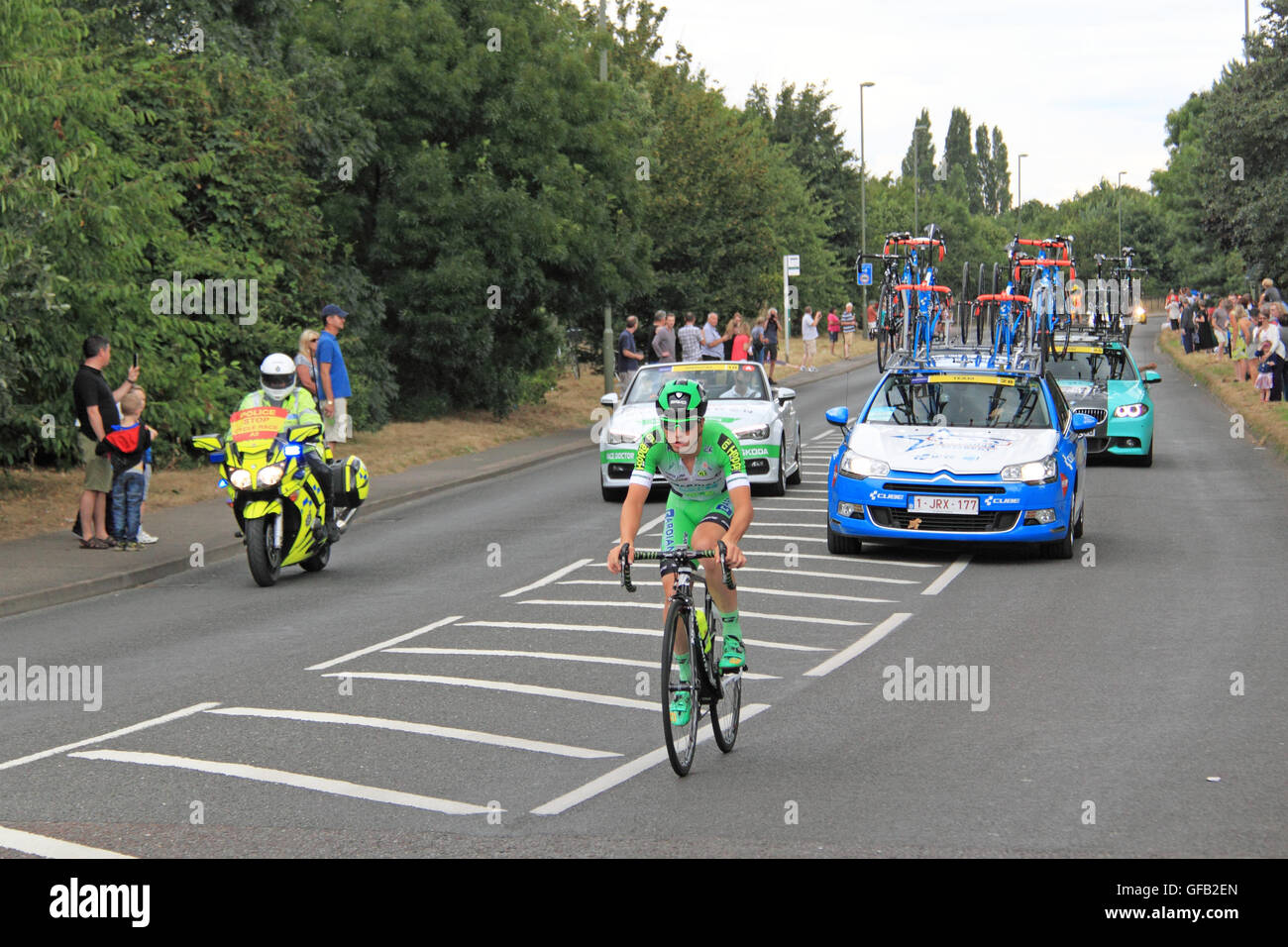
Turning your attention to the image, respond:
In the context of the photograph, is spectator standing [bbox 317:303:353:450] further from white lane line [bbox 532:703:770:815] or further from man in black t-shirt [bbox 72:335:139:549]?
white lane line [bbox 532:703:770:815]

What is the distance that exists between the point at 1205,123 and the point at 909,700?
4206 centimetres

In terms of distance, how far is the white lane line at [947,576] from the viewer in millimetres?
13125

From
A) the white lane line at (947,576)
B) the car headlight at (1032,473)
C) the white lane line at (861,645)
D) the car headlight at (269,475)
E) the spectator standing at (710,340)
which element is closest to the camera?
the white lane line at (861,645)

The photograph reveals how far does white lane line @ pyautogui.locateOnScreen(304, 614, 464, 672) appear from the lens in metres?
10.4

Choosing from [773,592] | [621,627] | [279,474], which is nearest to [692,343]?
[279,474]

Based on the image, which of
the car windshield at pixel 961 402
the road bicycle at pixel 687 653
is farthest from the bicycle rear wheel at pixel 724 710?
the car windshield at pixel 961 402

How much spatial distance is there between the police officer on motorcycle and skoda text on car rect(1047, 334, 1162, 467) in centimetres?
1109

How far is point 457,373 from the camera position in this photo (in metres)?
31.5

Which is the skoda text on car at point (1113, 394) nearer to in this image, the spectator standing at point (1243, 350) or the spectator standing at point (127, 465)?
the spectator standing at point (127, 465)

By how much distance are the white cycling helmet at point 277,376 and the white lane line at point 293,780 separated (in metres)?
6.49

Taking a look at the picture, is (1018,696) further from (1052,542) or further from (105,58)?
(105,58)

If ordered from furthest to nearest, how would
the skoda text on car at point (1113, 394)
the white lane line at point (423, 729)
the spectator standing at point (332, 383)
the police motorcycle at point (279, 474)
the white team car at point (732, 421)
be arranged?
the skoda text on car at point (1113, 394)
the spectator standing at point (332, 383)
the white team car at point (732, 421)
the police motorcycle at point (279, 474)
the white lane line at point (423, 729)

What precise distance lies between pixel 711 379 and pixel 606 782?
14245 millimetres

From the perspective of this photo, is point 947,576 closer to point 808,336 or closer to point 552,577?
point 552,577
